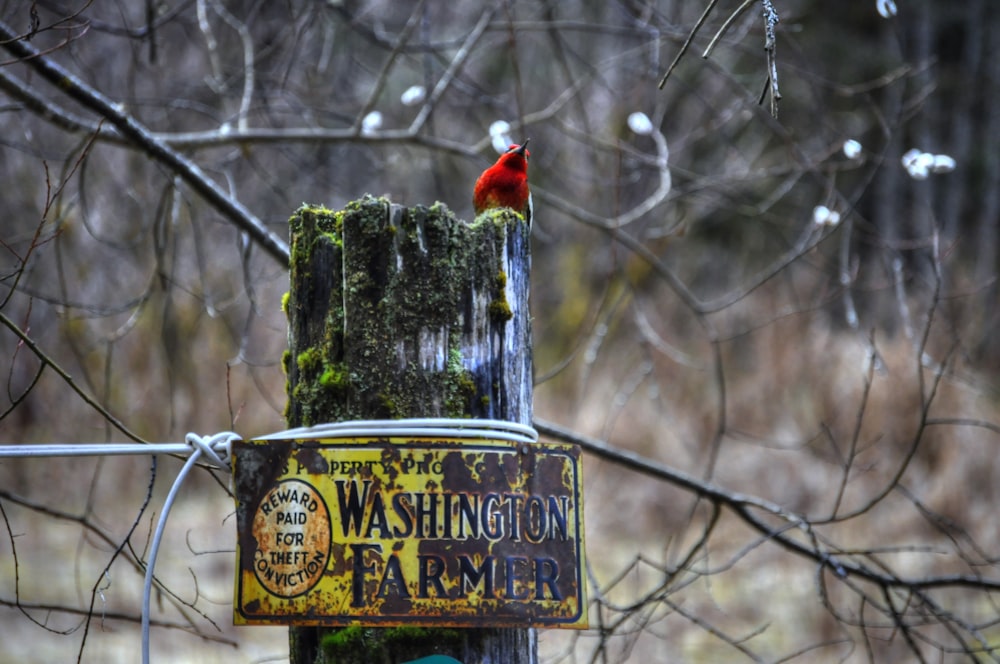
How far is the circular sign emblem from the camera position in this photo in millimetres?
1241

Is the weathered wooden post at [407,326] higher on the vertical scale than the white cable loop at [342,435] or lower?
higher

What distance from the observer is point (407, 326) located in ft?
4.34

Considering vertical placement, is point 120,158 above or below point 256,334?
above

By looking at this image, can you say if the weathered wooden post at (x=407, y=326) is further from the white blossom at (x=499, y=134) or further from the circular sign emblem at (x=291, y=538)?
the white blossom at (x=499, y=134)

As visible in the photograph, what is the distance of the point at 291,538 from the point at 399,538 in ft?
0.48

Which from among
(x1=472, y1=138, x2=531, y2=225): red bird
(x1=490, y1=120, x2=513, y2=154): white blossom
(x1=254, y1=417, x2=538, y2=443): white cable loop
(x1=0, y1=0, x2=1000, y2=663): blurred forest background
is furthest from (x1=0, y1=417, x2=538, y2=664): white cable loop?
(x1=490, y1=120, x2=513, y2=154): white blossom

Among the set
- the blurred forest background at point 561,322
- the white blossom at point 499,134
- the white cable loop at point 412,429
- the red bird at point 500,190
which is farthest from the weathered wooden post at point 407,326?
the white blossom at point 499,134

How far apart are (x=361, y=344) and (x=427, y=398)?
0.12m

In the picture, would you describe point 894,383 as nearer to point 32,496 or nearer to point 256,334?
point 256,334

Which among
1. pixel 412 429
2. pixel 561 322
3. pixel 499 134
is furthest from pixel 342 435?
pixel 561 322

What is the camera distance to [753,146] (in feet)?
31.7

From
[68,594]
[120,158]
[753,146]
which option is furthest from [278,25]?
[753,146]

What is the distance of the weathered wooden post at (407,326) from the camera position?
4.34 ft

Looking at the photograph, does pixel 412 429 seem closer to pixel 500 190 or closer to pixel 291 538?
pixel 291 538
